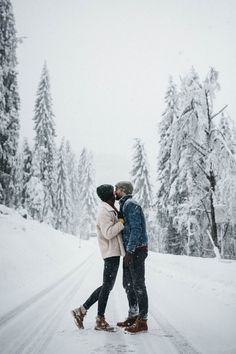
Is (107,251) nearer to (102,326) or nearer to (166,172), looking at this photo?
(102,326)

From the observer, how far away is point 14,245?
12664 mm

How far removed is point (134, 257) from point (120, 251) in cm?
24

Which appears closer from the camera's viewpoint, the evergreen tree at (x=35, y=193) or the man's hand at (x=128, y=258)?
the man's hand at (x=128, y=258)

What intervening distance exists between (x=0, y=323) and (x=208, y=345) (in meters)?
2.99

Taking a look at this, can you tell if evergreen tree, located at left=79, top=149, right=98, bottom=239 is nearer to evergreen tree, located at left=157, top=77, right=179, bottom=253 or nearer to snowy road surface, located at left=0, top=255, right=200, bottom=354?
evergreen tree, located at left=157, top=77, right=179, bottom=253

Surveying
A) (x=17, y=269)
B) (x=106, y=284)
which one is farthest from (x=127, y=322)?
(x=17, y=269)

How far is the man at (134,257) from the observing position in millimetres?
4445

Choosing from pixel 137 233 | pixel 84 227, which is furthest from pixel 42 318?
pixel 84 227

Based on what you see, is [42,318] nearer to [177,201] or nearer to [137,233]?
[137,233]

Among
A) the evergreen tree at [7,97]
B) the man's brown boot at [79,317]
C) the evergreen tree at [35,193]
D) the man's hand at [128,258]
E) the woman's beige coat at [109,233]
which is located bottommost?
the man's brown boot at [79,317]

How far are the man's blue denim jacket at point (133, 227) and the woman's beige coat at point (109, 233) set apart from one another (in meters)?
0.12

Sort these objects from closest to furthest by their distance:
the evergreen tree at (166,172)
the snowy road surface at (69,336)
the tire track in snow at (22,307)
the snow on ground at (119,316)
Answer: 1. the snowy road surface at (69,336)
2. the snow on ground at (119,316)
3. the tire track in snow at (22,307)
4. the evergreen tree at (166,172)

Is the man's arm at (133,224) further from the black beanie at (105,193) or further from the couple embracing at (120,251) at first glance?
the black beanie at (105,193)

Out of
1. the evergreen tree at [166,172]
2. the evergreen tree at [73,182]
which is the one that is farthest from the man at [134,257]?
the evergreen tree at [73,182]
